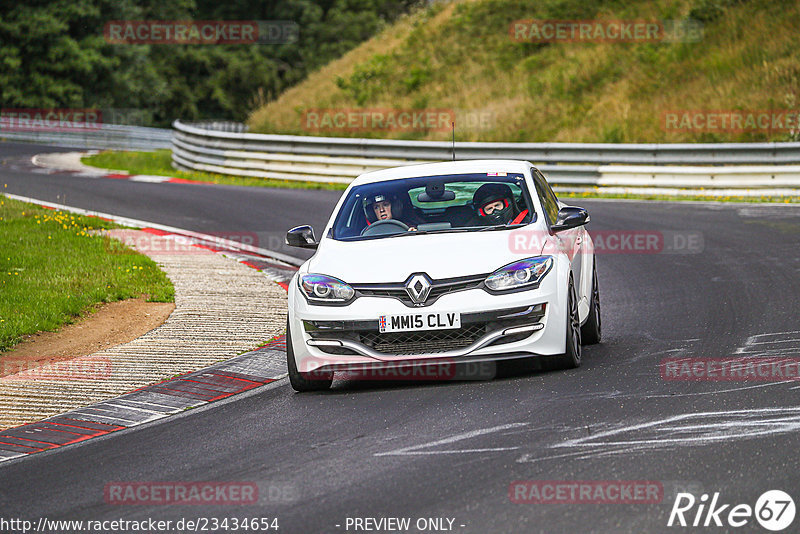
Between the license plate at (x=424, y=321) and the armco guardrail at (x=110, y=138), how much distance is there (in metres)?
34.5

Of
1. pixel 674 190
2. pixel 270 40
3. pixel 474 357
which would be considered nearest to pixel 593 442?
pixel 474 357

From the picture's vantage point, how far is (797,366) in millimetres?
7941

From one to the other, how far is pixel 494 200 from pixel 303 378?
84.5 inches

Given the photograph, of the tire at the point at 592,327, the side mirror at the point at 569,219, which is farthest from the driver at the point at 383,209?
the tire at the point at 592,327

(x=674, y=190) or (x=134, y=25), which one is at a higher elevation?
(x=134, y=25)

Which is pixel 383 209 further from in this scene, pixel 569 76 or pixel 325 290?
pixel 569 76

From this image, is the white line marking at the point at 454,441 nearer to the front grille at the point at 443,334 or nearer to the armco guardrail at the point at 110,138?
the front grille at the point at 443,334

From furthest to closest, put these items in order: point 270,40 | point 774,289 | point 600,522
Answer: point 270,40 < point 774,289 < point 600,522

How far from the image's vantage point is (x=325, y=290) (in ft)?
26.7

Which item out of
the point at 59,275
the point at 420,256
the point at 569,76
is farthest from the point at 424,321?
the point at 569,76

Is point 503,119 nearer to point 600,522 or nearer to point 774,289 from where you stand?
point 774,289

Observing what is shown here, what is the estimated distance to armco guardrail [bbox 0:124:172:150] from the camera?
41344mm

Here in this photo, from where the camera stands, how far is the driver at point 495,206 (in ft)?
29.3

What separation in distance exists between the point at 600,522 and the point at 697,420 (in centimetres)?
178
